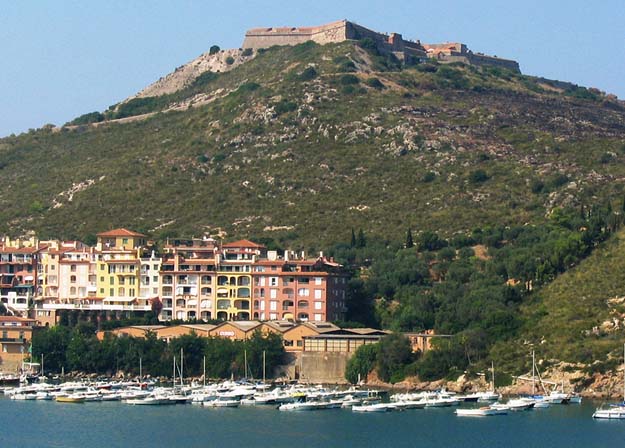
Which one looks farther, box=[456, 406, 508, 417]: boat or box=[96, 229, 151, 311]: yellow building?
box=[96, 229, 151, 311]: yellow building

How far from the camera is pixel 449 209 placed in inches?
6038

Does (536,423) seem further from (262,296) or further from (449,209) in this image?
(449,209)

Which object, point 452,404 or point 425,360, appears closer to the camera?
point 452,404

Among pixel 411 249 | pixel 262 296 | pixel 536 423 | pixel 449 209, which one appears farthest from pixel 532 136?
pixel 536 423

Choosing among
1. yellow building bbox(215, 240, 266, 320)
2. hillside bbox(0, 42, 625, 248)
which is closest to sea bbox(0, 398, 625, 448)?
yellow building bbox(215, 240, 266, 320)

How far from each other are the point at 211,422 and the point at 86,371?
26692 mm

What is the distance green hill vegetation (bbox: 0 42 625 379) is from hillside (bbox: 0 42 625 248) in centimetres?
27

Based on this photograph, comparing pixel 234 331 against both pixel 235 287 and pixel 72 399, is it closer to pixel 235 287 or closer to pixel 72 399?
pixel 235 287

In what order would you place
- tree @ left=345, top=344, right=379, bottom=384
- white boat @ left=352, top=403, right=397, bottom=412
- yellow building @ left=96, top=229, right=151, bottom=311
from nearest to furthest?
white boat @ left=352, top=403, right=397, bottom=412 → tree @ left=345, top=344, right=379, bottom=384 → yellow building @ left=96, top=229, right=151, bottom=311

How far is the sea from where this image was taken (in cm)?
9188

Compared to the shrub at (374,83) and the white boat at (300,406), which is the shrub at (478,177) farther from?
the white boat at (300,406)

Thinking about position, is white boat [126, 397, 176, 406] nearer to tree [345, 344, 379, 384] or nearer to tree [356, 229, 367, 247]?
tree [345, 344, 379, 384]

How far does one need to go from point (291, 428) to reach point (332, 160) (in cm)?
7163

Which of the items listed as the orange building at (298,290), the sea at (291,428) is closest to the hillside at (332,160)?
the orange building at (298,290)
